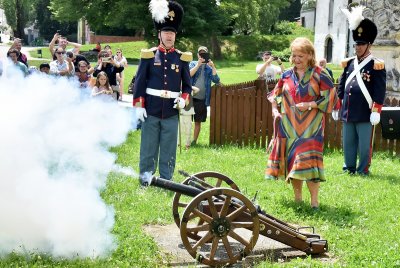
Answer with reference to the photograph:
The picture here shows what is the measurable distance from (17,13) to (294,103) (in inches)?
2887

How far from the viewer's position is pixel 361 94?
29.6ft

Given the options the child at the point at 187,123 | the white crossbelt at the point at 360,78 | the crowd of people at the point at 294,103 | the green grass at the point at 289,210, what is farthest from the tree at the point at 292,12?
the white crossbelt at the point at 360,78

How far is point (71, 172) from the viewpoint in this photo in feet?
18.9

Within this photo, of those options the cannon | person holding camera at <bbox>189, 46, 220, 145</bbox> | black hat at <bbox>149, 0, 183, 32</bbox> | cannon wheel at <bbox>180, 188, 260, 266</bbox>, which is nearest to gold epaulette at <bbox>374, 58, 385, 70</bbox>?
black hat at <bbox>149, 0, 183, 32</bbox>

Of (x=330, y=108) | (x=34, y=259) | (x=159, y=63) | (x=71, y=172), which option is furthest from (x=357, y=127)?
(x=34, y=259)

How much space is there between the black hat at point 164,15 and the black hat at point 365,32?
286 cm

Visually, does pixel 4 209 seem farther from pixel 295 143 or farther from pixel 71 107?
pixel 295 143

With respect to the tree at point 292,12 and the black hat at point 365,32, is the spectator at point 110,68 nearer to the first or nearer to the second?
the black hat at point 365,32

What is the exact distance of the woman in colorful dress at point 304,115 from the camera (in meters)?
6.83

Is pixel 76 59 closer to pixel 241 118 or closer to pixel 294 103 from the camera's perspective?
pixel 241 118

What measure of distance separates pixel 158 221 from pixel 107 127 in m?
1.48

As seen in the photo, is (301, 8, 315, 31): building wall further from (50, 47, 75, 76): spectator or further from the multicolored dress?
the multicolored dress

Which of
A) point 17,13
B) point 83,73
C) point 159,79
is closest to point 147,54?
point 159,79

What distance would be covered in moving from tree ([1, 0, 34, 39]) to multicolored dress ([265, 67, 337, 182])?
2765 inches
